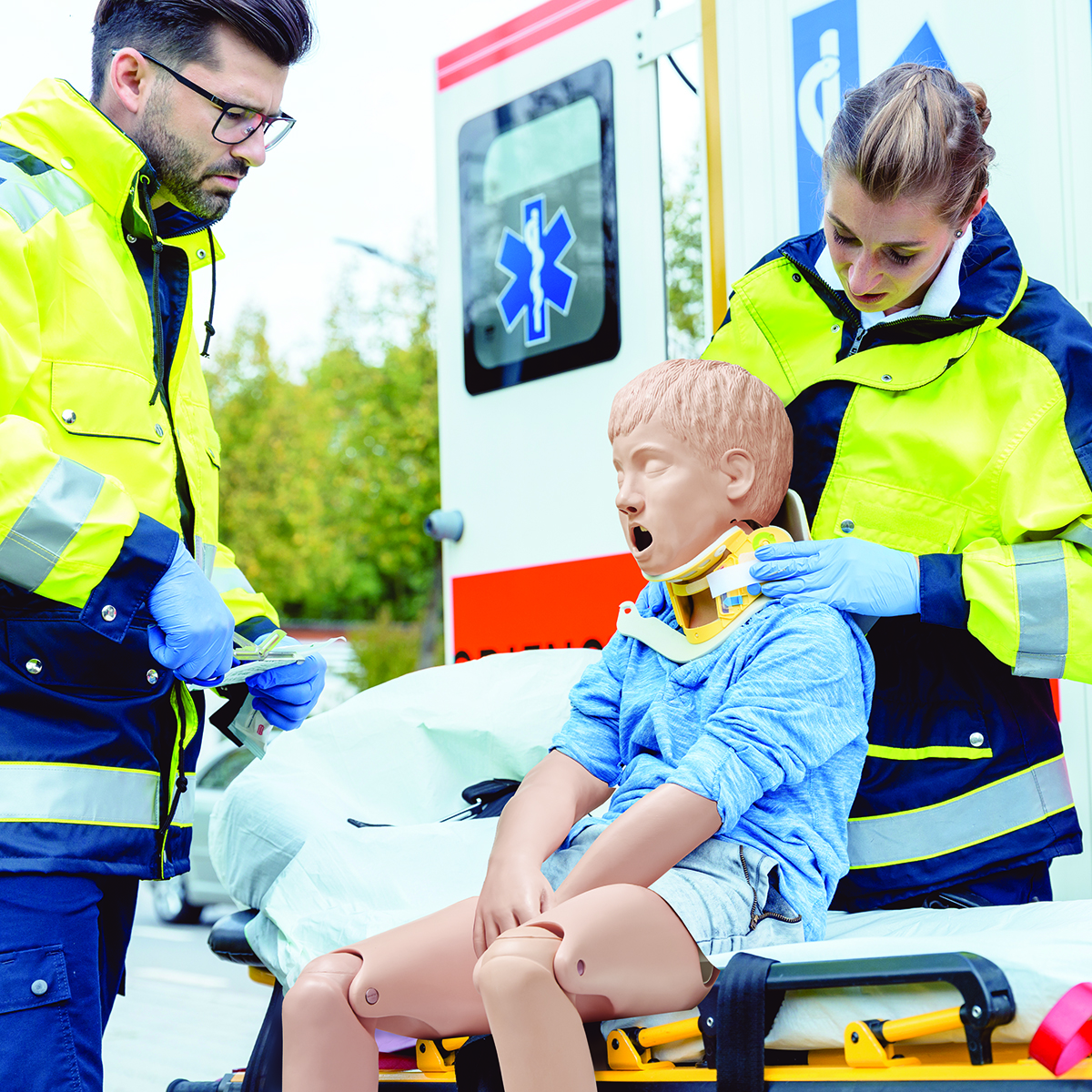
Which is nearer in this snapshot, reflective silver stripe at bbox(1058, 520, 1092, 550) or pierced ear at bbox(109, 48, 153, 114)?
reflective silver stripe at bbox(1058, 520, 1092, 550)

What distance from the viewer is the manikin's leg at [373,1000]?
178cm

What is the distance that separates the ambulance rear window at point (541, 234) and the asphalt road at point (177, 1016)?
273 centimetres

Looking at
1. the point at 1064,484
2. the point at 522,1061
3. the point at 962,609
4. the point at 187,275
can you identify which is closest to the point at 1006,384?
the point at 1064,484

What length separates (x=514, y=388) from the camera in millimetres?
3398

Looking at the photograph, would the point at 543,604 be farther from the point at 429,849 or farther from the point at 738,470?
the point at 738,470

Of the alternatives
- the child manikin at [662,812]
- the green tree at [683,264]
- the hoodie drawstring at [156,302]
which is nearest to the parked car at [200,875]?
the green tree at [683,264]

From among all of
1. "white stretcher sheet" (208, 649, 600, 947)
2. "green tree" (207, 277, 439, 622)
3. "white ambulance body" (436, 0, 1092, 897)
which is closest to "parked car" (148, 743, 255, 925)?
"white ambulance body" (436, 0, 1092, 897)

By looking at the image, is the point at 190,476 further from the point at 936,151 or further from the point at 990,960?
the point at 990,960

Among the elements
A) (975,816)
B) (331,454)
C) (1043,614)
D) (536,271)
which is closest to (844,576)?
(1043,614)

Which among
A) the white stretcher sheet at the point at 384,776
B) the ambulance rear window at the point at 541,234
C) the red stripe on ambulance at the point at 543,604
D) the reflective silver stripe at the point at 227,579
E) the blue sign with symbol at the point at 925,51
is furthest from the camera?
the ambulance rear window at the point at 541,234

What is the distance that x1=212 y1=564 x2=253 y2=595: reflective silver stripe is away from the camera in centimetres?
261

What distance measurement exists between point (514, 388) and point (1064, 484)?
67.7 inches

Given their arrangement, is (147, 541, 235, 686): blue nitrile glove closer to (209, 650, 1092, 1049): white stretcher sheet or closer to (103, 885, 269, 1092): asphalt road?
(209, 650, 1092, 1049): white stretcher sheet

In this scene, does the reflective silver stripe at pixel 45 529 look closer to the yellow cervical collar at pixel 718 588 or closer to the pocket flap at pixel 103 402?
the pocket flap at pixel 103 402
